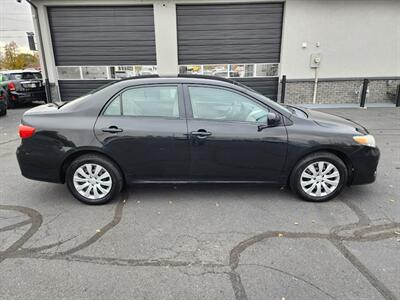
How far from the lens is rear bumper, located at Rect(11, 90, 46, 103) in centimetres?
1093

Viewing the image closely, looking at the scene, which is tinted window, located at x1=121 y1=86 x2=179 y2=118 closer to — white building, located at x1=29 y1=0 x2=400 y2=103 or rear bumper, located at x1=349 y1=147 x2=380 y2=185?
rear bumper, located at x1=349 y1=147 x2=380 y2=185

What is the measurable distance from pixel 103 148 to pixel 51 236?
110 cm

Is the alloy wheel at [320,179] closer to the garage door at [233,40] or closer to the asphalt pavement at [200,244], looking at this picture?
the asphalt pavement at [200,244]

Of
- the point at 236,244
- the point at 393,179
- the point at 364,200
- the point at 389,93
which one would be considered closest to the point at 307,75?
the point at 389,93

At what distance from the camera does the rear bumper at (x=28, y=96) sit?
10.9 meters

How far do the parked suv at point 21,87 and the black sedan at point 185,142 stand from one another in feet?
29.6

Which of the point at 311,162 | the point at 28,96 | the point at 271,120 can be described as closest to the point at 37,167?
the point at 271,120

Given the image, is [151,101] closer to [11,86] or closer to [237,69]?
[237,69]

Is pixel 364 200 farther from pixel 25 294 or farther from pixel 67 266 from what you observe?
pixel 25 294

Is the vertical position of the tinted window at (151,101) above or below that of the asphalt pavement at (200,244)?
above

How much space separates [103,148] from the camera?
3.41 metres

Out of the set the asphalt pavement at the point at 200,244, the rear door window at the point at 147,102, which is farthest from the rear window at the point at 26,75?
the rear door window at the point at 147,102

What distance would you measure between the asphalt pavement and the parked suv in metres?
8.41

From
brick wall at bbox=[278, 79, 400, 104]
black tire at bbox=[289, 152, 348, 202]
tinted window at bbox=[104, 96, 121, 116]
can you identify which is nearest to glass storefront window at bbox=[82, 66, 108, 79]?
brick wall at bbox=[278, 79, 400, 104]
